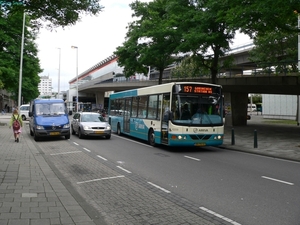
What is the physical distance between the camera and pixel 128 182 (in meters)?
8.34

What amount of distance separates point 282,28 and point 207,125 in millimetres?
6307

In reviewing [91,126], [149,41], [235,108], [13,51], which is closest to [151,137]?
[91,126]

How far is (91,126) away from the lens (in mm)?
19359

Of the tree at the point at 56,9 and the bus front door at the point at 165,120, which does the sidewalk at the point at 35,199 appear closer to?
the tree at the point at 56,9

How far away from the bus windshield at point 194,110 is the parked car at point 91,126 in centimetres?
651

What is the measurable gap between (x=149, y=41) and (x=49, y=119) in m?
13.9

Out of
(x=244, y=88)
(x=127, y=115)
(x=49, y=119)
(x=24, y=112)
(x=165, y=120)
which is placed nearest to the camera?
(x=165, y=120)

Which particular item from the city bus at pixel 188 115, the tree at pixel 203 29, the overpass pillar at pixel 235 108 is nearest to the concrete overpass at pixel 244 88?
the overpass pillar at pixel 235 108

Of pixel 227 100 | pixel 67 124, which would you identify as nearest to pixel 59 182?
pixel 67 124

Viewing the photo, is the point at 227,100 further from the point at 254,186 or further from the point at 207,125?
the point at 254,186

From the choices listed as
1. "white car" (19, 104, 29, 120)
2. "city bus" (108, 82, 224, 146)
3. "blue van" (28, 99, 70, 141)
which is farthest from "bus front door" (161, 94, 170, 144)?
"white car" (19, 104, 29, 120)

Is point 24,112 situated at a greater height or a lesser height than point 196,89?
lesser

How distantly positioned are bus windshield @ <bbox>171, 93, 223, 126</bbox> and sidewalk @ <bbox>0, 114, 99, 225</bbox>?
19.9 feet

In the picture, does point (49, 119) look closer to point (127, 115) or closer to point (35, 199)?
point (127, 115)
